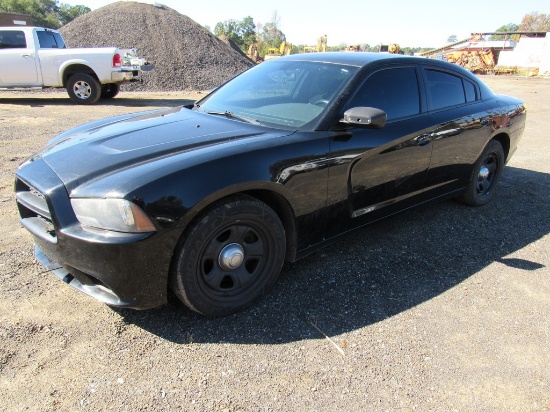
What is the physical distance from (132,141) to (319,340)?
178 cm

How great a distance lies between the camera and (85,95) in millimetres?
11766

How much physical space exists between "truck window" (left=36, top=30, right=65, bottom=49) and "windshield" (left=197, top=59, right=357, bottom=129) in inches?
392

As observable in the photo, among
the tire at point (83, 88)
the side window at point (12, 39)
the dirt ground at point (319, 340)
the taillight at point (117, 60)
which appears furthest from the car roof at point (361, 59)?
the side window at point (12, 39)

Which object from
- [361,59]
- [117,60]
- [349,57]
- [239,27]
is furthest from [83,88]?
[239,27]

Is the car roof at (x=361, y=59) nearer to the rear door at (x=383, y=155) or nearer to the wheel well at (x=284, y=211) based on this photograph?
the rear door at (x=383, y=155)

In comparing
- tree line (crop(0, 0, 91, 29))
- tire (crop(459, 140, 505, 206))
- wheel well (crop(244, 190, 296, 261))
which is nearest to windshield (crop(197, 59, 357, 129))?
wheel well (crop(244, 190, 296, 261))

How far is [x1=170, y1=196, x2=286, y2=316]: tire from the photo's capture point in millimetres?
2451

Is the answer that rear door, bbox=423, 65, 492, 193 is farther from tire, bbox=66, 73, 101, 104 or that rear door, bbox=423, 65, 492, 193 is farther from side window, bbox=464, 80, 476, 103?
tire, bbox=66, 73, 101, 104

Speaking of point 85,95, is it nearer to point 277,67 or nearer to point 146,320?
point 277,67

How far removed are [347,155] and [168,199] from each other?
4.63ft

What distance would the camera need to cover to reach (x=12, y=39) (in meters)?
11.3

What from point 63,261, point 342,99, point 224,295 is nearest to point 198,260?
point 224,295

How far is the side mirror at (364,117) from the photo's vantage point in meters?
2.93

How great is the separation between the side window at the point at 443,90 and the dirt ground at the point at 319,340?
135 centimetres
